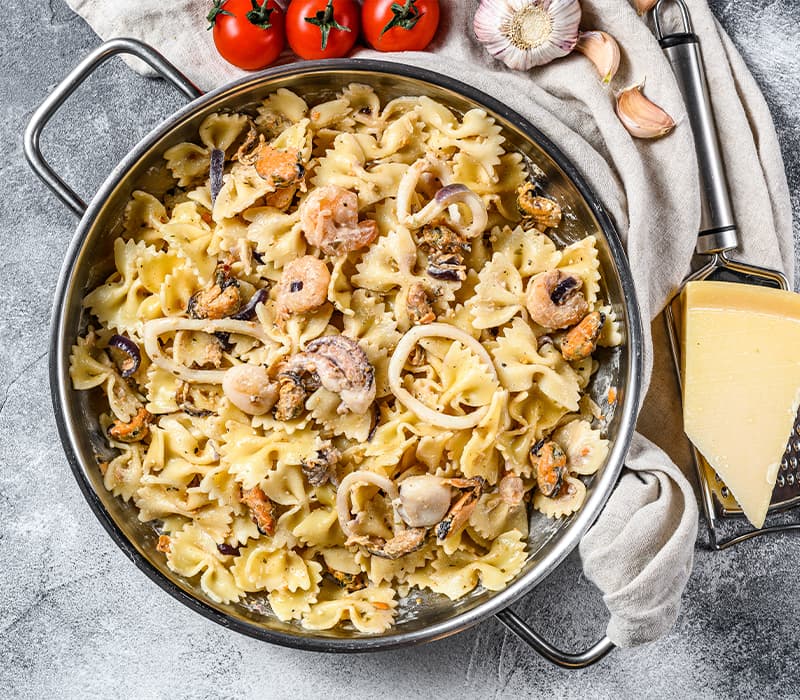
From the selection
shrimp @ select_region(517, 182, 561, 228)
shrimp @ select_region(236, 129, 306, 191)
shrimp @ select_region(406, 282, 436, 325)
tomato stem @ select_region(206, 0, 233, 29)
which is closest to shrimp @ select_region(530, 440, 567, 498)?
shrimp @ select_region(406, 282, 436, 325)

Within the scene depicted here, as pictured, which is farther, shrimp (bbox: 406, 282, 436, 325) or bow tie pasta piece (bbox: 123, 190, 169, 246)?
bow tie pasta piece (bbox: 123, 190, 169, 246)

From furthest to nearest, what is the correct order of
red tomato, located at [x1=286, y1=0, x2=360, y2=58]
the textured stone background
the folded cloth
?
the textured stone background, red tomato, located at [x1=286, y1=0, x2=360, y2=58], the folded cloth

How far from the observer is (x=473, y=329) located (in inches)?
155

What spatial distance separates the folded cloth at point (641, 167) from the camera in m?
3.76

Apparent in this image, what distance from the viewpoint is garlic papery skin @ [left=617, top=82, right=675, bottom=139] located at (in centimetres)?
379

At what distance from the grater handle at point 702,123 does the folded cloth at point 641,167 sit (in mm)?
96

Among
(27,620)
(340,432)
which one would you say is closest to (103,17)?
(340,432)

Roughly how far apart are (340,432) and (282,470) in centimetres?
35

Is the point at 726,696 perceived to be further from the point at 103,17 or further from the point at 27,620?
the point at 103,17

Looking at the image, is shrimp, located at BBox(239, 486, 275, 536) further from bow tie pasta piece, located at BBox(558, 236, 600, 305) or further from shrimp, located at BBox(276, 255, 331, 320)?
bow tie pasta piece, located at BBox(558, 236, 600, 305)

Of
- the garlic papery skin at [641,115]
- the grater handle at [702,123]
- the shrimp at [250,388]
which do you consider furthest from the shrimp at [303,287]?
the grater handle at [702,123]

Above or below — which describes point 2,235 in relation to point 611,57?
below

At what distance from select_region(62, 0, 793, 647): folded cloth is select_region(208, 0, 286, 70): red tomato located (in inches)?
6.9

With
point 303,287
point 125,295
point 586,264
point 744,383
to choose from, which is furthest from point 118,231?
point 744,383
